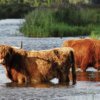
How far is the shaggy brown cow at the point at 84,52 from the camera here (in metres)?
22.7

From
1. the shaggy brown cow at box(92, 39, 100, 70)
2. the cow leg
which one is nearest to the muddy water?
the cow leg

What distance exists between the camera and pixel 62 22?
4981 cm

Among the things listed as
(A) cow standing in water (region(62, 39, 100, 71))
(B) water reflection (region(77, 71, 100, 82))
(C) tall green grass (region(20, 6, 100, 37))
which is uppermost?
(A) cow standing in water (region(62, 39, 100, 71))

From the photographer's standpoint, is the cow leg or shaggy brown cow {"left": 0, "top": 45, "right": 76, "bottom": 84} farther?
the cow leg

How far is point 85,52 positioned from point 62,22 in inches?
1068

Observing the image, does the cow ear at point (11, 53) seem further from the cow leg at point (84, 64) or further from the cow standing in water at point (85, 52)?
the cow leg at point (84, 64)

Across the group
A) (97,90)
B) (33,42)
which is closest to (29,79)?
(97,90)

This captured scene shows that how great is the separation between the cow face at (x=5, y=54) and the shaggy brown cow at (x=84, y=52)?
384 centimetres

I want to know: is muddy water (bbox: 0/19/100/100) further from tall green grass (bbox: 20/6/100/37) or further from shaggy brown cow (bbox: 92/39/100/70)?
tall green grass (bbox: 20/6/100/37)

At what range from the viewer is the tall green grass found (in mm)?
46156

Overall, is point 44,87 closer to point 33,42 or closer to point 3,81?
point 3,81

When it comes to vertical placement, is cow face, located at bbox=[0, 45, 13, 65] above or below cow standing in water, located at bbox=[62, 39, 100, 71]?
above

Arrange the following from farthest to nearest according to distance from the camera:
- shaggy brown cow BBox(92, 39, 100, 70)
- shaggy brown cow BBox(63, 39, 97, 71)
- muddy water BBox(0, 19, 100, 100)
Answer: shaggy brown cow BBox(92, 39, 100, 70) < shaggy brown cow BBox(63, 39, 97, 71) < muddy water BBox(0, 19, 100, 100)

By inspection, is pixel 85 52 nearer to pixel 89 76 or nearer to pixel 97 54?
pixel 97 54
